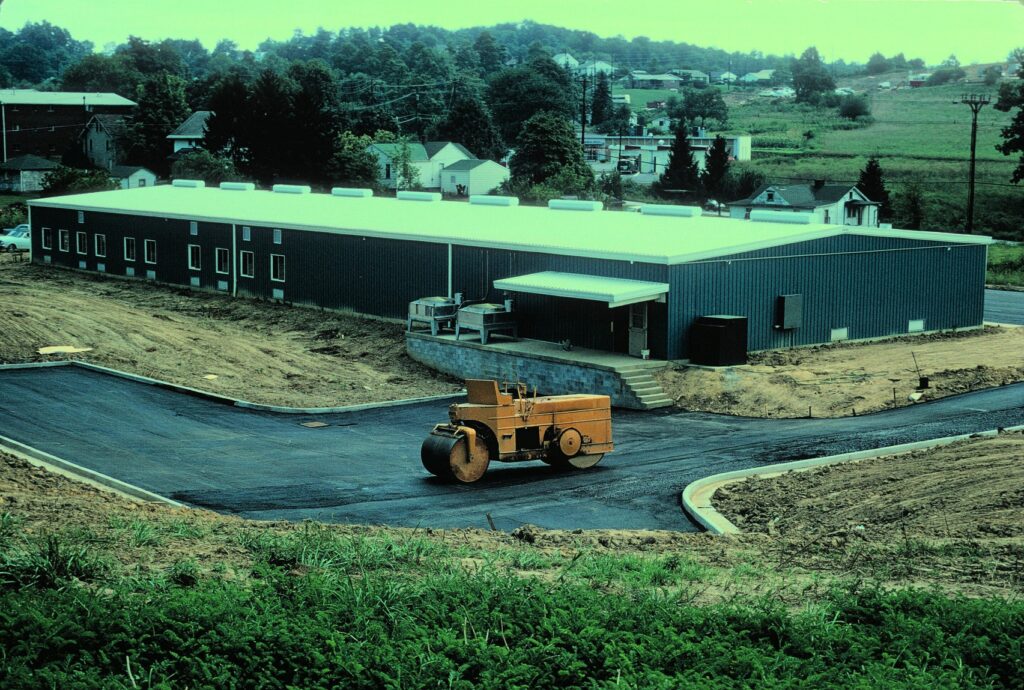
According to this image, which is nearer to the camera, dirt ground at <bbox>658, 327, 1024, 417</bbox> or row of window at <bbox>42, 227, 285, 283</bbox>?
dirt ground at <bbox>658, 327, 1024, 417</bbox>

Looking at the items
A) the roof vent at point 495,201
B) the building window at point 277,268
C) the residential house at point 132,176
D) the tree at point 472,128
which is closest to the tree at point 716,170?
the tree at point 472,128

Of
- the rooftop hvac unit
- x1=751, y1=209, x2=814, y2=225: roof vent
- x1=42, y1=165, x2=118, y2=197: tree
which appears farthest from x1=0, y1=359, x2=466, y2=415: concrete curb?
x1=42, y1=165, x2=118, y2=197: tree

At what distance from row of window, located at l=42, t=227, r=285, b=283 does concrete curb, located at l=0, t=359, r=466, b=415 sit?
1299 cm

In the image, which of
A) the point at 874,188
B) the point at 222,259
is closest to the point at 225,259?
the point at 222,259

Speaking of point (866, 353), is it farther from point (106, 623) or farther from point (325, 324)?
point (106, 623)

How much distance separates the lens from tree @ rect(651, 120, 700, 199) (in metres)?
86.2

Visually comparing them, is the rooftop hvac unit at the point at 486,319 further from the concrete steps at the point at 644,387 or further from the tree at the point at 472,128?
the tree at the point at 472,128

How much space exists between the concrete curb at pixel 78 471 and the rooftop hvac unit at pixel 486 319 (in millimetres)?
14489

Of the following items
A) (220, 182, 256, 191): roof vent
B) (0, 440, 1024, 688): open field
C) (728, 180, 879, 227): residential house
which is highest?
(220, 182, 256, 191): roof vent

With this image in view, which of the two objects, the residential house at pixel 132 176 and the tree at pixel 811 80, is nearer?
the residential house at pixel 132 176

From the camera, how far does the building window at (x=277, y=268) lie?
4619 cm

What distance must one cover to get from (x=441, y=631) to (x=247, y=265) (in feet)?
131

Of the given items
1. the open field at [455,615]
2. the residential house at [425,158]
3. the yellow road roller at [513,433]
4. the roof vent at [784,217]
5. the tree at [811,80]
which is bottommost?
the yellow road roller at [513,433]

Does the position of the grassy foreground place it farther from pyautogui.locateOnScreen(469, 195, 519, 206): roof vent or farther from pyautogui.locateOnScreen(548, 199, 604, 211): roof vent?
pyautogui.locateOnScreen(469, 195, 519, 206): roof vent
